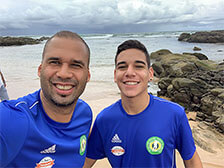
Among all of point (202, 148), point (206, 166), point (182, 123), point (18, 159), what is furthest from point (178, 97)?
point (18, 159)

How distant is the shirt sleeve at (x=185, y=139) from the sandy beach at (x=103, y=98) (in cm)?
165

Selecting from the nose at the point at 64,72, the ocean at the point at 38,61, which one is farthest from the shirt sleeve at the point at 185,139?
the ocean at the point at 38,61

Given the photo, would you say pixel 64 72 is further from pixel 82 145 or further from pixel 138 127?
pixel 138 127

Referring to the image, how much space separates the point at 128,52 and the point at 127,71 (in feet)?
0.73

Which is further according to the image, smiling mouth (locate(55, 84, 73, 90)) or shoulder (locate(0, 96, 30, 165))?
smiling mouth (locate(55, 84, 73, 90))

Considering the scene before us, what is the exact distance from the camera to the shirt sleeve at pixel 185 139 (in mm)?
1945

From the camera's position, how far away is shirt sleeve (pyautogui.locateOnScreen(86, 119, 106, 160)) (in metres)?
2.12

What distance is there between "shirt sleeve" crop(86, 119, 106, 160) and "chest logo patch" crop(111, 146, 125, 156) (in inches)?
7.7

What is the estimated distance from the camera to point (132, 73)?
6.59ft

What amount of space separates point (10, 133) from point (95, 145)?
0.99 meters

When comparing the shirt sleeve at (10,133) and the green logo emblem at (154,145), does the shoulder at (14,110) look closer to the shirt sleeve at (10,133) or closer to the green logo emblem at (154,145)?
the shirt sleeve at (10,133)

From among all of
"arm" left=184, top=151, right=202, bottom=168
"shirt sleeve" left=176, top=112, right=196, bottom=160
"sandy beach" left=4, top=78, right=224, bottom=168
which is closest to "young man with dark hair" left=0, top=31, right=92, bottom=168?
"shirt sleeve" left=176, top=112, right=196, bottom=160

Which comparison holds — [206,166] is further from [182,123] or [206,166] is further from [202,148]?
[182,123]

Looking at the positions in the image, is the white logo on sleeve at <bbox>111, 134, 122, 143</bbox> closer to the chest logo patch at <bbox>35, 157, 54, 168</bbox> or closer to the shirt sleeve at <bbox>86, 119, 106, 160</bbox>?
the shirt sleeve at <bbox>86, 119, 106, 160</bbox>
